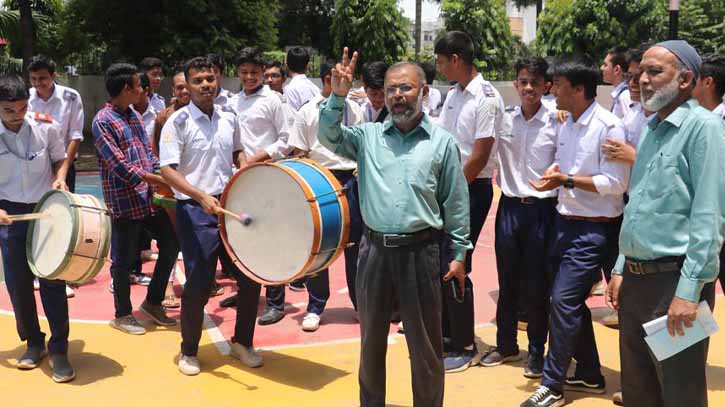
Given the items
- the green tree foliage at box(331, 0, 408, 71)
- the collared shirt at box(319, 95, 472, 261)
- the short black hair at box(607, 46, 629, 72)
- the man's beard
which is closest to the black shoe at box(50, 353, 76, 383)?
the collared shirt at box(319, 95, 472, 261)

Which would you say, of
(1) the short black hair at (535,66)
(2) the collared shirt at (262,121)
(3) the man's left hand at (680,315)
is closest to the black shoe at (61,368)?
(2) the collared shirt at (262,121)

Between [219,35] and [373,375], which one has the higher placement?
[219,35]

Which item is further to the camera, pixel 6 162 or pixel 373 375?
pixel 6 162

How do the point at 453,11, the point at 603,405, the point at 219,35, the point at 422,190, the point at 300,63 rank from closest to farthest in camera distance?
the point at 422,190 < the point at 603,405 < the point at 300,63 < the point at 219,35 < the point at 453,11

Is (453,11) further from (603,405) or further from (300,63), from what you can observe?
(603,405)

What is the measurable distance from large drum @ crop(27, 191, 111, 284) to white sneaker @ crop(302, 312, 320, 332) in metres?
1.84

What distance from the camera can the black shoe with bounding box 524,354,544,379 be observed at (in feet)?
19.1

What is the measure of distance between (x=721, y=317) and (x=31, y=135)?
5.80 m

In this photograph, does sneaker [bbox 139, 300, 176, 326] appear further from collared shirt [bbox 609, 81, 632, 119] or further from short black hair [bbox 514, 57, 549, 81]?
collared shirt [bbox 609, 81, 632, 119]

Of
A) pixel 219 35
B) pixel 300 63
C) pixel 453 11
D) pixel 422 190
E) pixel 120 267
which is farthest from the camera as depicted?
pixel 453 11

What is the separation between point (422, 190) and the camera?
4566 mm

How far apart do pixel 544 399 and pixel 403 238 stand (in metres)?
1.54

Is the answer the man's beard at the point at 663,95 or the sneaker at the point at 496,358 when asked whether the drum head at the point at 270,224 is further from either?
the man's beard at the point at 663,95

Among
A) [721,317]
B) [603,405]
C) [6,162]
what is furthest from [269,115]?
[721,317]
